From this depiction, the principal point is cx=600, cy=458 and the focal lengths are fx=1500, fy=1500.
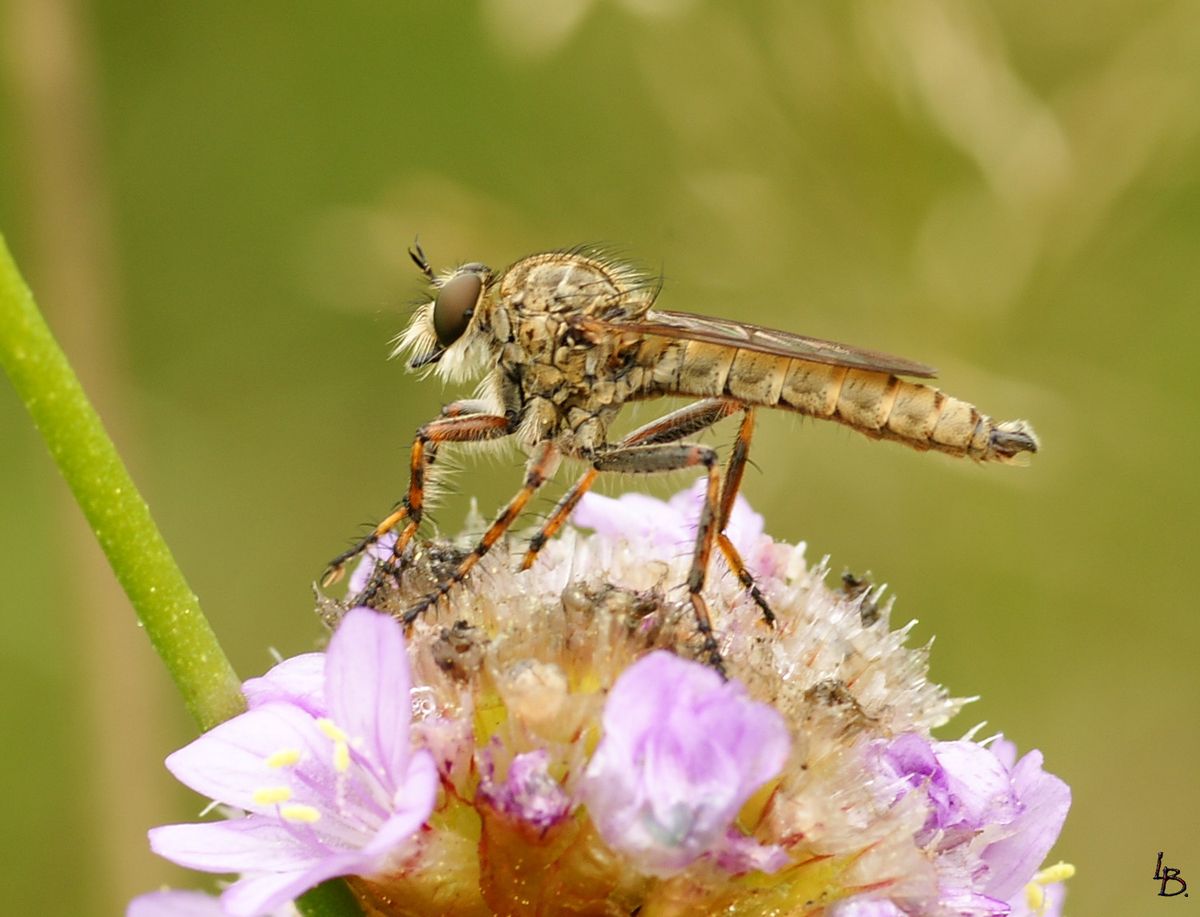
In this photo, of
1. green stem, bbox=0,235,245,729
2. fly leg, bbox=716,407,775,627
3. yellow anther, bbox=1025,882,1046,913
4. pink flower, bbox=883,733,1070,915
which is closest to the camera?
green stem, bbox=0,235,245,729

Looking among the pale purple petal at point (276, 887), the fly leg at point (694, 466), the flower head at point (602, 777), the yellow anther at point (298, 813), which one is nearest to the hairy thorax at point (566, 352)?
the fly leg at point (694, 466)

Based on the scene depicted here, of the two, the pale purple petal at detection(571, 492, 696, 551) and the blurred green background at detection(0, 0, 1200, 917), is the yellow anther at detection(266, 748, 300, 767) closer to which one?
the pale purple petal at detection(571, 492, 696, 551)

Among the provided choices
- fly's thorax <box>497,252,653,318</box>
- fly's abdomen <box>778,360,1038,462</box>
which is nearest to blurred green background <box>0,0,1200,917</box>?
fly's abdomen <box>778,360,1038,462</box>

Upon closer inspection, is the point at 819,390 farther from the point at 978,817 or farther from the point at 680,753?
the point at 680,753

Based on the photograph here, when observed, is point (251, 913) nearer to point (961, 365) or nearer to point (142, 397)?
point (961, 365)

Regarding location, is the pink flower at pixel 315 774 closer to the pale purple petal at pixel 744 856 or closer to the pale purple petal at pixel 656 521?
the pale purple petal at pixel 744 856

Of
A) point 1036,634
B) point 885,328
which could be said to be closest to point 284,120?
point 885,328
